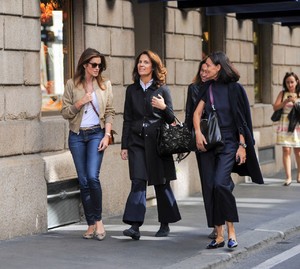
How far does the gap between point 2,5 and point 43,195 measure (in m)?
2.01

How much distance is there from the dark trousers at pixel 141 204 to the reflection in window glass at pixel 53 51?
6.33 feet

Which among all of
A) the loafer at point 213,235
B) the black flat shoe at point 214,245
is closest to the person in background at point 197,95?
the loafer at point 213,235

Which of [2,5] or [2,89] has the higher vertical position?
[2,5]

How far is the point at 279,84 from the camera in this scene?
19.4 meters

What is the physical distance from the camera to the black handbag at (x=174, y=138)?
9.88 metres

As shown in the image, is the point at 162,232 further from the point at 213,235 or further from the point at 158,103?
the point at 158,103

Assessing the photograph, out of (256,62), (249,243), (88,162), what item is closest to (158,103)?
(88,162)

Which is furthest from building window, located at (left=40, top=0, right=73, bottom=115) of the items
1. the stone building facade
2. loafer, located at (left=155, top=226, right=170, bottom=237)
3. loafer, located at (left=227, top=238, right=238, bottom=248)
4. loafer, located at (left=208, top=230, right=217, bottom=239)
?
loafer, located at (left=227, top=238, right=238, bottom=248)

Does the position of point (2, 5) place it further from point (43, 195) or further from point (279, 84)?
point (279, 84)

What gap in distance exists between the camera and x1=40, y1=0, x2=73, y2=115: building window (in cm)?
1160

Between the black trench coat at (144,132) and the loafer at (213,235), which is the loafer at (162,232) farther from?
the black trench coat at (144,132)

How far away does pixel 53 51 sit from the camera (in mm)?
11797

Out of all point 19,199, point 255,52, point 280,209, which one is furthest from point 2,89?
point 255,52

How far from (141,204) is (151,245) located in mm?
466
